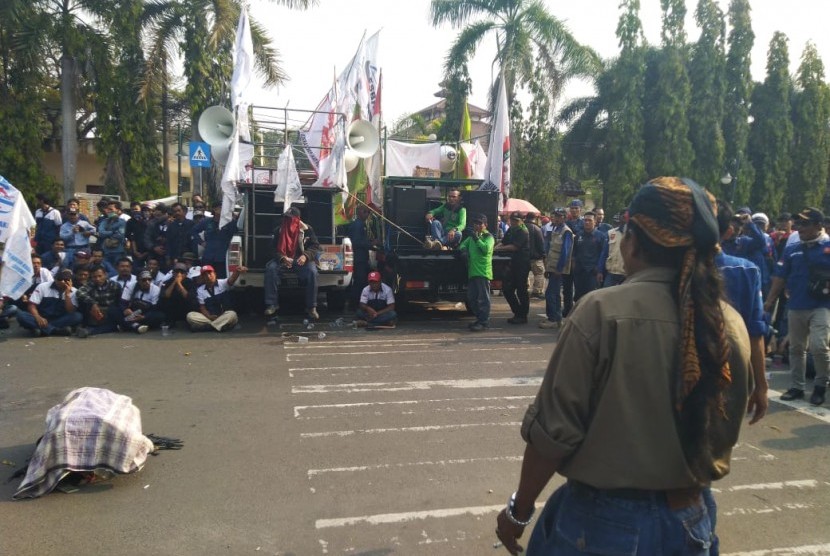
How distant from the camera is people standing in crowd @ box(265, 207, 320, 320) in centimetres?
977

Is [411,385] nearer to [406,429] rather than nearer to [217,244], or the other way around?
[406,429]

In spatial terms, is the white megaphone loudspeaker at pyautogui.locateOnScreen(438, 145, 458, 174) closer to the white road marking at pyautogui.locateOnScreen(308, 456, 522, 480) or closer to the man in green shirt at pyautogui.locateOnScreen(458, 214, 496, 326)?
the man in green shirt at pyautogui.locateOnScreen(458, 214, 496, 326)

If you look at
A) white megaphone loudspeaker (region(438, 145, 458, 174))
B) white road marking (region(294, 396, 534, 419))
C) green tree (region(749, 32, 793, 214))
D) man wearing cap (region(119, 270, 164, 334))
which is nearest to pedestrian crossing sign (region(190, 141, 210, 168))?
man wearing cap (region(119, 270, 164, 334))

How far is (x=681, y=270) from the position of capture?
174 cm

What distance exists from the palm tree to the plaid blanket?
18.8 metres

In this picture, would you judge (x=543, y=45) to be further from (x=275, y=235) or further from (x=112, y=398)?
(x=112, y=398)

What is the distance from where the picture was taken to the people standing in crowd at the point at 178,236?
11539mm

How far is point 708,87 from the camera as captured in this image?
1011 inches

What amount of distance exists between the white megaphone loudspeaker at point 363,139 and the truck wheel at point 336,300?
254 centimetres

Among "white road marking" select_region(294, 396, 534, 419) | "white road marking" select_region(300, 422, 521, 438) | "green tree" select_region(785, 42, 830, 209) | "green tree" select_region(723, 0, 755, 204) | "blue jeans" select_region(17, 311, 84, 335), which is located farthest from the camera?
"green tree" select_region(785, 42, 830, 209)

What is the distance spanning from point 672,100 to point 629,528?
86.7 feet

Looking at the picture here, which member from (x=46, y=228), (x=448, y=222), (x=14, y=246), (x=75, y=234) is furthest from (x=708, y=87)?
(x=14, y=246)

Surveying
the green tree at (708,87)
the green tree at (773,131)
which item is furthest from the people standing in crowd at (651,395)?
the green tree at (773,131)

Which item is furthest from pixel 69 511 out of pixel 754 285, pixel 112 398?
pixel 754 285
